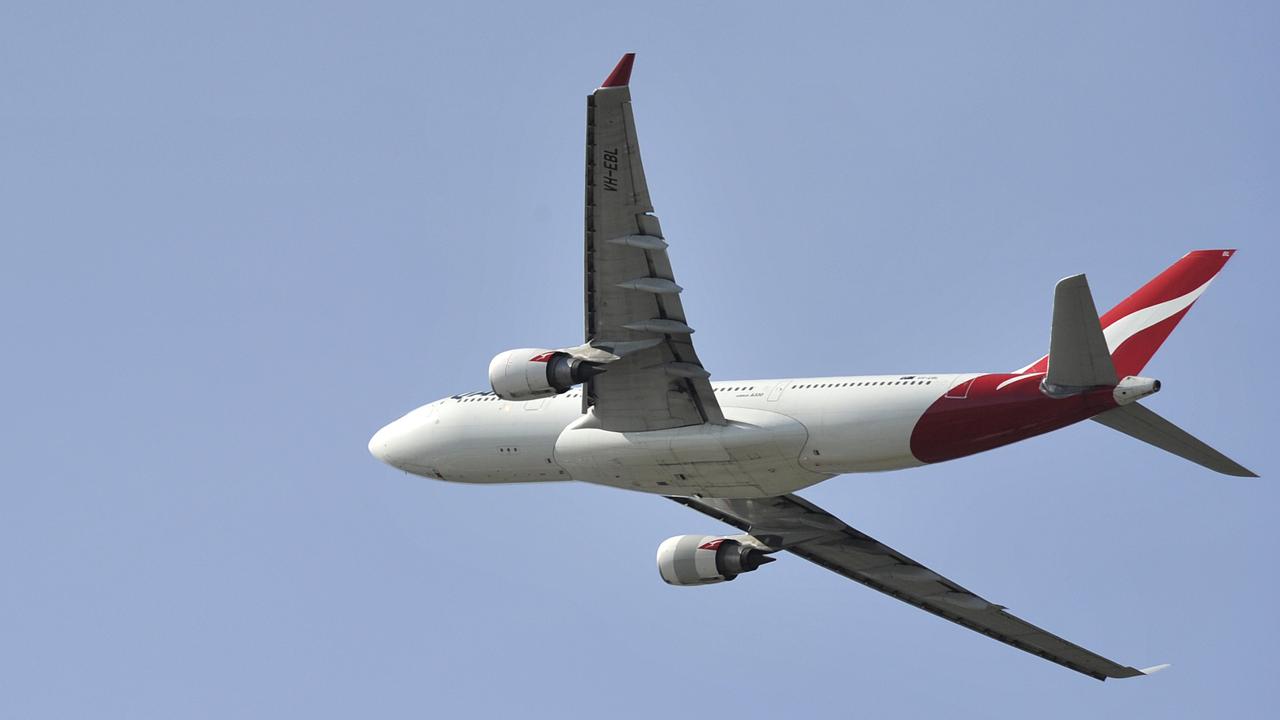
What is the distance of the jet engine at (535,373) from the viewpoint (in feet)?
126

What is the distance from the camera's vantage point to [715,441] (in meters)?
39.6

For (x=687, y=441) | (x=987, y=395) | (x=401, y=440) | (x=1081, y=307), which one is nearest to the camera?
(x=1081, y=307)

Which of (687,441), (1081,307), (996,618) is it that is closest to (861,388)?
(687,441)

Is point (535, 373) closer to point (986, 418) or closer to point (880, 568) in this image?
point (986, 418)

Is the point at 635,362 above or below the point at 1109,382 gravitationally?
above

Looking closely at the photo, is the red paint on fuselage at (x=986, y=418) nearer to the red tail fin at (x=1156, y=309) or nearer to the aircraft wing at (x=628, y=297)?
the red tail fin at (x=1156, y=309)

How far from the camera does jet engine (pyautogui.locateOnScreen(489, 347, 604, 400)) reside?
3838 cm

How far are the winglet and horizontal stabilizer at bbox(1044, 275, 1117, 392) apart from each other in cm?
928

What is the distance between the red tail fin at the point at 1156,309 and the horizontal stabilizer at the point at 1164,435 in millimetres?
1717

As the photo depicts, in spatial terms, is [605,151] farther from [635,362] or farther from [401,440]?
[401,440]

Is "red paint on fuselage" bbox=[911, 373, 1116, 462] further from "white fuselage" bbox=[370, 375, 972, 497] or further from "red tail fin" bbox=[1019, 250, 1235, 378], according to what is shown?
"red tail fin" bbox=[1019, 250, 1235, 378]

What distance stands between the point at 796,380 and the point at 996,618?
39.0 ft

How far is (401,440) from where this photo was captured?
4619cm

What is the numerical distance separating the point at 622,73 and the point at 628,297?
571 cm
